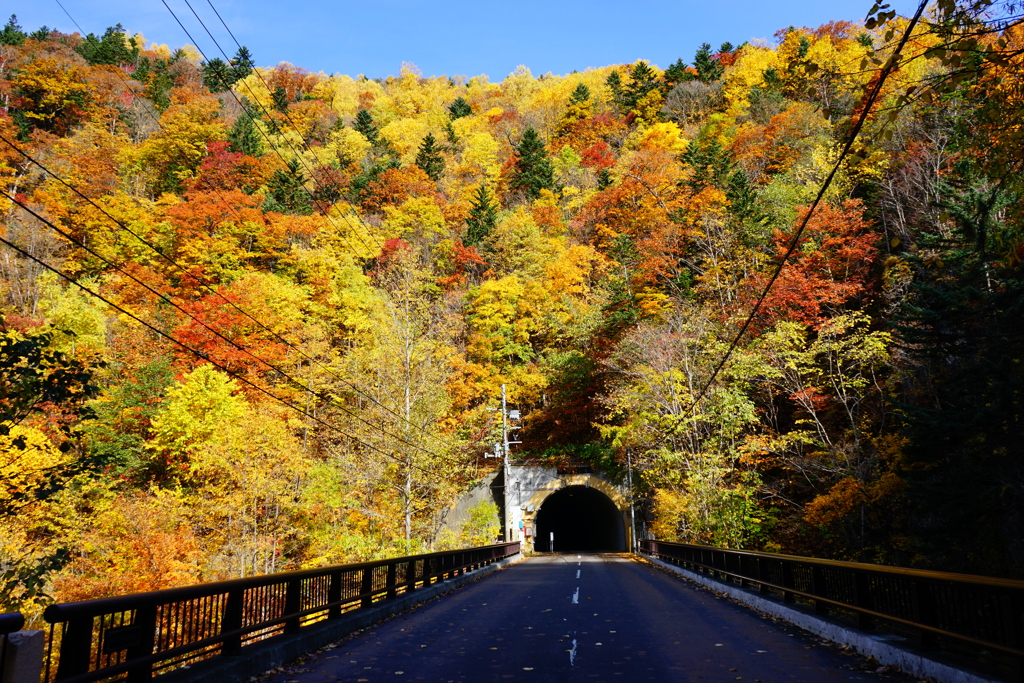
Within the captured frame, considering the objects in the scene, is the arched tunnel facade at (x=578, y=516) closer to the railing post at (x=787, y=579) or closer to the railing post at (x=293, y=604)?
the railing post at (x=787, y=579)

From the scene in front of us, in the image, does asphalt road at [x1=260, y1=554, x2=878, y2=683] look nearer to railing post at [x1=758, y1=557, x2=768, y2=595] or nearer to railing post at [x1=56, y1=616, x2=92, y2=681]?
railing post at [x1=758, y1=557, x2=768, y2=595]

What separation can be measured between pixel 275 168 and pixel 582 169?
26.7 metres

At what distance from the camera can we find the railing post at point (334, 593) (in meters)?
8.97

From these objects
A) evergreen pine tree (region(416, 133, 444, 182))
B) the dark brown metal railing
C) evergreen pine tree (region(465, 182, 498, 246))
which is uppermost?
evergreen pine tree (region(416, 133, 444, 182))

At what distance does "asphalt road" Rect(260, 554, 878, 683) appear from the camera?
6.06 meters

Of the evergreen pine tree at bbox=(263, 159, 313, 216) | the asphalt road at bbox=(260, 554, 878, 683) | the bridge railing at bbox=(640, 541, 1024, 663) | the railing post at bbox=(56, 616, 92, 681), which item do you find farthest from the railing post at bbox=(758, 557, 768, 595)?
the evergreen pine tree at bbox=(263, 159, 313, 216)

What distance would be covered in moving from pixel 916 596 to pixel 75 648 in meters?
7.23

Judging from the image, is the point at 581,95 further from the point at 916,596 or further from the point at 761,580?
the point at 916,596

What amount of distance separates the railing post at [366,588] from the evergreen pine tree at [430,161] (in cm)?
4972

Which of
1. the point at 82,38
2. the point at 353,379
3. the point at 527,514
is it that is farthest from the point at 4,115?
the point at 527,514

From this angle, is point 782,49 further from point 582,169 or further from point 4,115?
point 4,115

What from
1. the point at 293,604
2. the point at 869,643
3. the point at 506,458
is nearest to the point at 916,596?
the point at 869,643

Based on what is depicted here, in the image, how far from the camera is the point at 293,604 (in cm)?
778

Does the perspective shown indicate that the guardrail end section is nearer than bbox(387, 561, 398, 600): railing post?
Yes
